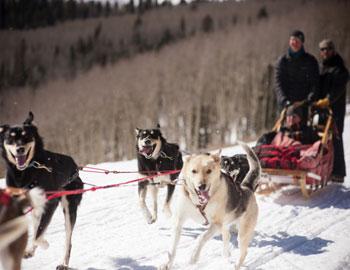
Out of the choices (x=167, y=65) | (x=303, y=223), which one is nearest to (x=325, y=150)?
(x=303, y=223)

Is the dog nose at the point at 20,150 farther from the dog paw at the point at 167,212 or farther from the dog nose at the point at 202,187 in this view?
the dog paw at the point at 167,212

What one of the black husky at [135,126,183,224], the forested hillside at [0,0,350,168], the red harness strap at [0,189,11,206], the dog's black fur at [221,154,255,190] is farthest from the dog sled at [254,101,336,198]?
the forested hillside at [0,0,350,168]

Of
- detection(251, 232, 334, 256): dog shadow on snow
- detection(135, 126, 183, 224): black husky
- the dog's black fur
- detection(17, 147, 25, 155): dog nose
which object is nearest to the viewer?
detection(17, 147, 25, 155): dog nose

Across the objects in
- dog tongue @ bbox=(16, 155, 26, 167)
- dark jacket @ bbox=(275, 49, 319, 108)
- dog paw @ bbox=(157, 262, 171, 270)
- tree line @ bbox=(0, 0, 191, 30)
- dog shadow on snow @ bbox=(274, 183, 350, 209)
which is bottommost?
dog shadow on snow @ bbox=(274, 183, 350, 209)

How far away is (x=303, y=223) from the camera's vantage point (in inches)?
172

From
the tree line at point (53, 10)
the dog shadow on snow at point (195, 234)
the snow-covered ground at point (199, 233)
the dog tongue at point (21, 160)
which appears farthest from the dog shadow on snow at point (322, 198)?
the tree line at point (53, 10)

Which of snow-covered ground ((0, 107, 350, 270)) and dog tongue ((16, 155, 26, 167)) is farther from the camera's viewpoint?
snow-covered ground ((0, 107, 350, 270))

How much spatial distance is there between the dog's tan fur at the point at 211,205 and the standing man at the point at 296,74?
286cm

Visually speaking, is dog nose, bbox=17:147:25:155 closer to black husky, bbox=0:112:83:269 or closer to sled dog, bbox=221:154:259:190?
black husky, bbox=0:112:83:269

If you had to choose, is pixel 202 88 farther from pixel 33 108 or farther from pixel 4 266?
pixel 4 266

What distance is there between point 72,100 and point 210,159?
10200 millimetres

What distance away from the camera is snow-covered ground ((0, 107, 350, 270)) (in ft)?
11.0

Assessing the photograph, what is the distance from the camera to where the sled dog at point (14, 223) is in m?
2.12

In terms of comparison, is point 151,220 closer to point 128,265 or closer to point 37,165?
point 128,265
